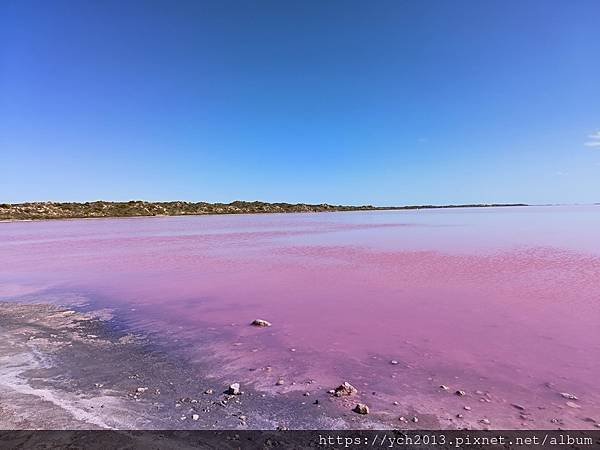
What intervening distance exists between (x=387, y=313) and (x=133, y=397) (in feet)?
15.1

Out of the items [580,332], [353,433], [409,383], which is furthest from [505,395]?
[580,332]

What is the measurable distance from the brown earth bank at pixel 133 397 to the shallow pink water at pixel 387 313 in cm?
47

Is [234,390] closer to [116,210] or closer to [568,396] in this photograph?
[568,396]

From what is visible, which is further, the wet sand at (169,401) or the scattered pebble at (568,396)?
the scattered pebble at (568,396)

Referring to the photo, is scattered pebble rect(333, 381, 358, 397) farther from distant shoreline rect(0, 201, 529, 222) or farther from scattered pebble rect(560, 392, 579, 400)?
distant shoreline rect(0, 201, 529, 222)

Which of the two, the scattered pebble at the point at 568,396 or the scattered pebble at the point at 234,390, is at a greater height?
the scattered pebble at the point at 568,396

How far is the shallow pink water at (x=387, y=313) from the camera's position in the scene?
4.75m

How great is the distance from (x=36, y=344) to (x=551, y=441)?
654cm

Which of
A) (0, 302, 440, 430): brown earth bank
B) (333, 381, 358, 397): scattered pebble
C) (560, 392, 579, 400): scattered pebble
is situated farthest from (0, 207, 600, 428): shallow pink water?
(0, 302, 440, 430): brown earth bank

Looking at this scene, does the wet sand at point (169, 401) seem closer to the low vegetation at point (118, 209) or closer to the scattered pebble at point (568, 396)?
the scattered pebble at point (568, 396)

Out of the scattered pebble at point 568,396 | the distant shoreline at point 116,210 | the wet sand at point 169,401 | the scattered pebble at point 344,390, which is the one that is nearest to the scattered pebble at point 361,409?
the wet sand at point 169,401

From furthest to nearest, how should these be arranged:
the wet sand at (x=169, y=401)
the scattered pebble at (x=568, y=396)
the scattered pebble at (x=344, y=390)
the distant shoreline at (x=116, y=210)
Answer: the distant shoreline at (x=116, y=210)
the scattered pebble at (x=344, y=390)
the scattered pebble at (x=568, y=396)
the wet sand at (x=169, y=401)

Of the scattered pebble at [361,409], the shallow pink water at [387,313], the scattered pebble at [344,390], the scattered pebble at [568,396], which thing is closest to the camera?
the scattered pebble at [361,409]

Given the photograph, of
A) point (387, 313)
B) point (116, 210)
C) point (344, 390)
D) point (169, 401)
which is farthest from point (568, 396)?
point (116, 210)
